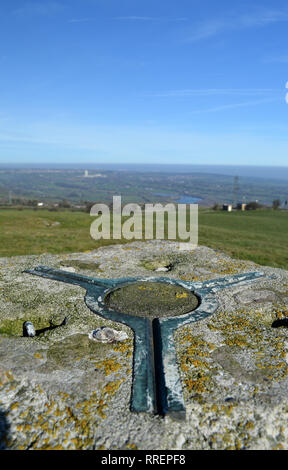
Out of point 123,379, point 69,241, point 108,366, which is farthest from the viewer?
point 69,241

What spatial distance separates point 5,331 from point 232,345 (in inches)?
186

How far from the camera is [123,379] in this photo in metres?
5.09

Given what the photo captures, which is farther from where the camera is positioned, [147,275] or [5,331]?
[147,275]

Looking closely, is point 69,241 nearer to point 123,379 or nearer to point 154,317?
point 154,317

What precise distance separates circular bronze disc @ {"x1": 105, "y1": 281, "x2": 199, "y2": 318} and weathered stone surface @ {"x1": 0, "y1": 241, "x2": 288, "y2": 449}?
76 centimetres

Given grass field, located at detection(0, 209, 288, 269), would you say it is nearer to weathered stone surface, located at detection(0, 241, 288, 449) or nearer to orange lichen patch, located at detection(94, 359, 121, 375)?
weathered stone surface, located at detection(0, 241, 288, 449)

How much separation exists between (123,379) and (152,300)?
11.0ft

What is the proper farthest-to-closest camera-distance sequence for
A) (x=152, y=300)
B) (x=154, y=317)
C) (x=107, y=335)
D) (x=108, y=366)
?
1. (x=152, y=300)
2. (x=154, y=317)
3. (x=107, y=335)
4. (x=108, y=366)

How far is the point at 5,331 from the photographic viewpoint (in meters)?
6.87

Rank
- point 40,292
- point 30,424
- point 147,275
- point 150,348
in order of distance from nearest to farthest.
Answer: point 30,424 → point 150,348 → point 40,292 → point 147,275

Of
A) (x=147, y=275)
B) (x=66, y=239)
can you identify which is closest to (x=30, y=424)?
(x=147, y=275)

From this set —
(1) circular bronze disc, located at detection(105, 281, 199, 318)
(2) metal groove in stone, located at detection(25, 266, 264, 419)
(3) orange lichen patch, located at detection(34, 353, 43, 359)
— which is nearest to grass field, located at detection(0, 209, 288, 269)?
(2) metal groove in stone, located at detection(25, 266, 264, 419)

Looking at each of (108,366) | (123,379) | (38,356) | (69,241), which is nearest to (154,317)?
(108,366)
